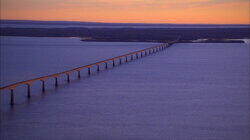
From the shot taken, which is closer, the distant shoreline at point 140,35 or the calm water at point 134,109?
the calm water at point 134,109

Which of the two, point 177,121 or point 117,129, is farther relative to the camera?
point 177,121

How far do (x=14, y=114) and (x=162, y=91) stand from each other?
12.2ft

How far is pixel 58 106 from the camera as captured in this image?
7.53 metres

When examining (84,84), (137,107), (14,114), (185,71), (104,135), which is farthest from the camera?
(185,71)

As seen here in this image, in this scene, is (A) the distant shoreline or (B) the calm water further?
(A) the distant shoreline

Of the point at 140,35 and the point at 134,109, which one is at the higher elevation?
the point at 140,35

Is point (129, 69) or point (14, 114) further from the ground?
point (129, 69)

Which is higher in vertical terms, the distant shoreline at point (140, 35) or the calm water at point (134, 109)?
the distant shoreline at point (140, 35)

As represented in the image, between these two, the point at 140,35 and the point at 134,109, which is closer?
the point at 134,109

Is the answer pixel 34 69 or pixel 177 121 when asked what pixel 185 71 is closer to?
pixel 34 69

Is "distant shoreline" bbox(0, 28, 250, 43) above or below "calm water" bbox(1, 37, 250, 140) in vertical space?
above

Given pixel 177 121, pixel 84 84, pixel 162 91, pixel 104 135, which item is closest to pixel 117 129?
pixel 104 135

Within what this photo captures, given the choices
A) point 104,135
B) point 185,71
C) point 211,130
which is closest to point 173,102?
Answer: point 211,130

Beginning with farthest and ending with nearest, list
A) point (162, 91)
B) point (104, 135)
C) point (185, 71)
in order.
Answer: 1. point (185, 71)
2. point (162, 91)
3. point (104, 135)
